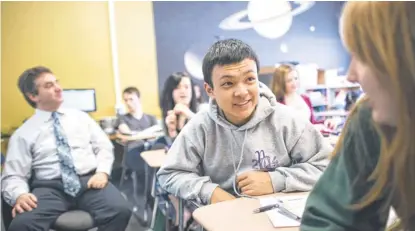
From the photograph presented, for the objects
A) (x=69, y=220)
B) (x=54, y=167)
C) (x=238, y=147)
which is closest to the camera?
(x=238, y=147)

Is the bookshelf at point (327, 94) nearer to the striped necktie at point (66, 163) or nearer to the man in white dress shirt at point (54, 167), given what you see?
the man in white dress shirt at point (54, 167)

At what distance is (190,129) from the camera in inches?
59.9

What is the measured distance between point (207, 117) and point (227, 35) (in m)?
4.19

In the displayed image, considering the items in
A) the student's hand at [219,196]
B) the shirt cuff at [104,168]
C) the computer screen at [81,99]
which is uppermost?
the student's hand at [219,196]

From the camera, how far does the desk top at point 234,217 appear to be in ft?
3.35

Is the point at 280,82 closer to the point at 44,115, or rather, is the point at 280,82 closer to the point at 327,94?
the point at 327,94

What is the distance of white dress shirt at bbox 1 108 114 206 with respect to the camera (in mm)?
2207

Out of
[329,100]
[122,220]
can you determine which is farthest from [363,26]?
[329,100]

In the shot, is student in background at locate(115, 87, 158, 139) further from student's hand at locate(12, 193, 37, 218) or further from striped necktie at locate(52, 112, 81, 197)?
student's hand at locate(12, 193, 37, 218)

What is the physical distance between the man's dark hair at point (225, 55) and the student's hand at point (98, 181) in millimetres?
1181

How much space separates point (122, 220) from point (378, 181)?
1871 mm

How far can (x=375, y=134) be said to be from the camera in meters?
0.61

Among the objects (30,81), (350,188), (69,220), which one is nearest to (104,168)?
(69,220)

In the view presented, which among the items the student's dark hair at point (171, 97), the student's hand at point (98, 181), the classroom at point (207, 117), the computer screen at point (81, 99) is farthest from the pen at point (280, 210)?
the computer screen at point (81, 99)
